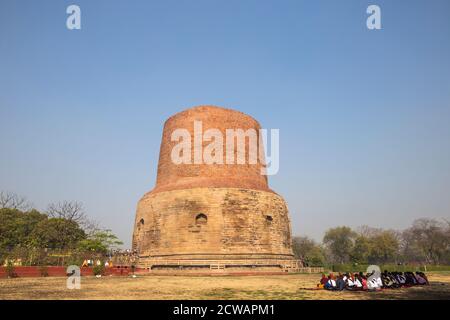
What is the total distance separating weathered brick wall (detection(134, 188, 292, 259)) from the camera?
58.9ft

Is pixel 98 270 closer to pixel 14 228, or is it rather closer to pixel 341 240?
pixel 14 228

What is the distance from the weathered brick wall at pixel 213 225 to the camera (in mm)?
17953

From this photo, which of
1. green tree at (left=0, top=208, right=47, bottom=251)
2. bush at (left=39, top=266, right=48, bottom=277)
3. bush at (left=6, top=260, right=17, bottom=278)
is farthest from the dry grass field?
green tree at (left=0, top=208, right=47, bottom=251)

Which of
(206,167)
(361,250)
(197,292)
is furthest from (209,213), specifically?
(361,250)


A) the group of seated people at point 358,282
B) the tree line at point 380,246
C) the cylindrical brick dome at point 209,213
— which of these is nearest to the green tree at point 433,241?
the tree line at point 380,246

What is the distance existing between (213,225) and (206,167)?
379 cm

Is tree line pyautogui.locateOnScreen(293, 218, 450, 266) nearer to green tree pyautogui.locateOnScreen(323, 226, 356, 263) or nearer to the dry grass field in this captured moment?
green tree pyautogui.locateOnScreen(323, 226, 356, 263)

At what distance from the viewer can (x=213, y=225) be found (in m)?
18.3

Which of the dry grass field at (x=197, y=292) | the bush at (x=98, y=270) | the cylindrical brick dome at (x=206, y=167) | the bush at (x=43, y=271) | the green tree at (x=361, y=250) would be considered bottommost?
the green tree at (x=361, y=250)

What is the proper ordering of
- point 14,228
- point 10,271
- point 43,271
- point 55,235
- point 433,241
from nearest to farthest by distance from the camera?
point 10,271 → point 43,271 → point 55,235 → point 14,228 → point 433,241

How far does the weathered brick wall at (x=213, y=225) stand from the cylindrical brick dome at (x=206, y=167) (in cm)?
77

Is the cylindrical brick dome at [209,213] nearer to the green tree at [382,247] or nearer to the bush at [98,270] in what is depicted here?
the bush at [98,270]
